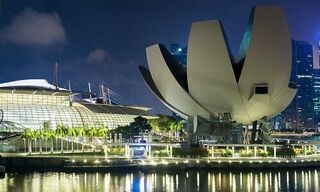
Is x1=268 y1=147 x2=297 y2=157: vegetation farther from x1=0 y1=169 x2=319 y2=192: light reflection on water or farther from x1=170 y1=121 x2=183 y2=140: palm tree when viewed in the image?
x1=170 y1=121 x2=183 y2=140: palm tree

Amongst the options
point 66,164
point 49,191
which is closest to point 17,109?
point 66,164

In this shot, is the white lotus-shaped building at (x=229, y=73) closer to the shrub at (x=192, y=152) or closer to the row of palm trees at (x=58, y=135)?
the shrub at (x=192, y=152)

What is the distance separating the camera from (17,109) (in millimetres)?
95312

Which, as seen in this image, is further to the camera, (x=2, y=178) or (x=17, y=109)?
(x=17, y=109)

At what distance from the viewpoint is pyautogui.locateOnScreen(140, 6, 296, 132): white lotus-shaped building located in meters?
58.0

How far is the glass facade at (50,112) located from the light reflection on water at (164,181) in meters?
45.2

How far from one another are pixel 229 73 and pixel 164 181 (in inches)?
792

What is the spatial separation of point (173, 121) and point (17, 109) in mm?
26691

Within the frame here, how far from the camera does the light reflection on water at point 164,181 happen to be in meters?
39.2

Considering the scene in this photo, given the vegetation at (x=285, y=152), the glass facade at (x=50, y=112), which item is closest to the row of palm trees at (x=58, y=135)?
the glass facade at (x=50, y=112)

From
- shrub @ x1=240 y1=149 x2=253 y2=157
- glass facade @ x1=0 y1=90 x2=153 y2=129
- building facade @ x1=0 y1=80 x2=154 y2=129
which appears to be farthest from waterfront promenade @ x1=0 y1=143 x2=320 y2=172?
glass facade @ x1=0 y1=90 x2=153 y2=129

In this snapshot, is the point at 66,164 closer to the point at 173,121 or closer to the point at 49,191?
the point at 49,191

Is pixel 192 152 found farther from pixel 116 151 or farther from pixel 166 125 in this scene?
pixel 166 125

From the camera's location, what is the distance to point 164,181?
4356cm
